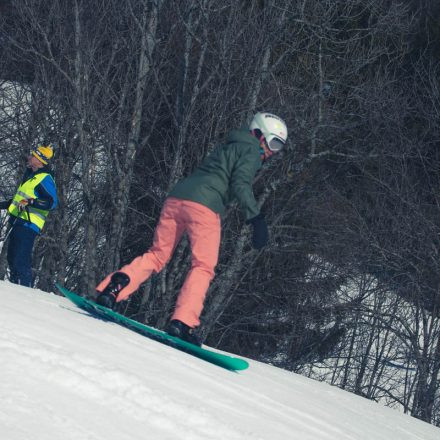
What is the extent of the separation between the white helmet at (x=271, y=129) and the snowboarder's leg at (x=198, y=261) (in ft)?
2.00

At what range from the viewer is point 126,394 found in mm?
3244

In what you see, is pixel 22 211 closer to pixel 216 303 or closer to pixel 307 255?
pixel 216 303

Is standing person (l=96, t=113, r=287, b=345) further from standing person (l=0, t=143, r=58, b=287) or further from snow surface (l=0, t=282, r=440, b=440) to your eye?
standing person (l=0, t=143, r=58, b=287)

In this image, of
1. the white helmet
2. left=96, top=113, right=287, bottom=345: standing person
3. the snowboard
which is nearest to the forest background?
the white helmet

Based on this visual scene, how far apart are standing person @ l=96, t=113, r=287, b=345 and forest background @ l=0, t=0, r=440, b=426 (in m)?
6.32

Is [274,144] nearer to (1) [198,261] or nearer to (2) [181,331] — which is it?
(1) [198,261]

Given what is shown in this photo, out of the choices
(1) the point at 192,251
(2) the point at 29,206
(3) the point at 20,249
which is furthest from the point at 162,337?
(3) the point at 20,249

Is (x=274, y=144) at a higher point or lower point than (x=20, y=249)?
higher

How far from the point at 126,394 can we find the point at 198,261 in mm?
2175

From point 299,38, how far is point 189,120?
8.02 ft

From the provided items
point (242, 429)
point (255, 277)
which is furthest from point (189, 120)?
point (242, 429)

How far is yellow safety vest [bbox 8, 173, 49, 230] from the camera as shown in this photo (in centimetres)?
815

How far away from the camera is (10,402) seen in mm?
2754

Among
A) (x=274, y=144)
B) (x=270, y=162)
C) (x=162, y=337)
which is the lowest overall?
(x=162, y=337)
